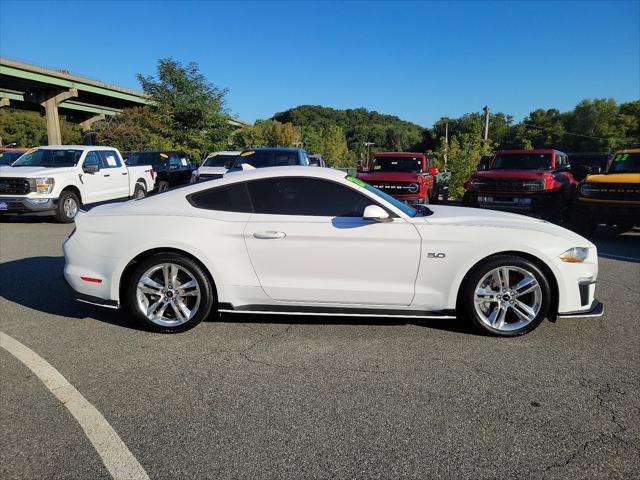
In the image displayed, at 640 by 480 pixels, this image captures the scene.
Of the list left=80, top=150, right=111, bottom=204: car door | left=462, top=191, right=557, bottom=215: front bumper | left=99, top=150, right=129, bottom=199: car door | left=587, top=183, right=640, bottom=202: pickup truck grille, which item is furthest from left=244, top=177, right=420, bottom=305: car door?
left=99, top=150, right=129, bottom=199: car door

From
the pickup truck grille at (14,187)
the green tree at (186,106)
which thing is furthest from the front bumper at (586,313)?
the green tree at (186,106)

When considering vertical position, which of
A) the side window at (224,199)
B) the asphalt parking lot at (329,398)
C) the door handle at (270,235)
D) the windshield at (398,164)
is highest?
the windshield at (398,164)

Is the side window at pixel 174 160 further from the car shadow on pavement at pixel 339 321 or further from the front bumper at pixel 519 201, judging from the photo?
the car shadow on pavement at pixel 339 321

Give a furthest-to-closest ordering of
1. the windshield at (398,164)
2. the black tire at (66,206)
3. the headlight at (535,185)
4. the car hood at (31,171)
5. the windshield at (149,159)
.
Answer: the windshield at (149,159), the windshield at (398,164), the headlight at (535,185), the black tire at (66,206), the car hood at (31,171)

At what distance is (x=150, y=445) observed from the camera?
261cm

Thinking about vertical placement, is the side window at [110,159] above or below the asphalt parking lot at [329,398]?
above

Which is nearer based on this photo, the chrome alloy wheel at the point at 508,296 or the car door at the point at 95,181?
the chrome alloy wheel at the point at 508,296

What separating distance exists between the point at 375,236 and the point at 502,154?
1070 centimetres

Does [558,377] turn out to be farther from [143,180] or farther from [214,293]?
[143,180]

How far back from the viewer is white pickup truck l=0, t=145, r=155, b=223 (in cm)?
1059

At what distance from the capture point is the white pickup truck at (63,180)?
1059 centimetres

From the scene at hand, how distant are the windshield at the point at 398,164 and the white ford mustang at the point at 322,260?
1024cm

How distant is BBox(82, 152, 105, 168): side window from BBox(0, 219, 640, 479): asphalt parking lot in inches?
319

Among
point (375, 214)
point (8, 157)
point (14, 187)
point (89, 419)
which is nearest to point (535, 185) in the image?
point (375, 214)
